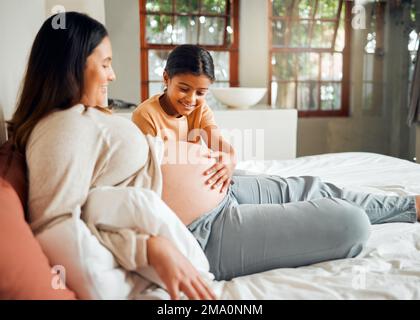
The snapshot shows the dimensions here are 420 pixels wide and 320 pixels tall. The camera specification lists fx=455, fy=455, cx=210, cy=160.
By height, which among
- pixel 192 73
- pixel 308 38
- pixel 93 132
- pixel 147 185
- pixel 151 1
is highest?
pixel 151 1

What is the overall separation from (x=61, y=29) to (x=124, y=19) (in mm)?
2944

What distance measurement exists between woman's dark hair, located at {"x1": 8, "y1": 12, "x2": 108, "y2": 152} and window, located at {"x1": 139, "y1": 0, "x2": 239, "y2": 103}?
3.02m

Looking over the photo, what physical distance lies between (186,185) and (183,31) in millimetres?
3092

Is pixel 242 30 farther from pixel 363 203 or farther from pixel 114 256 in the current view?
pixel 114 256

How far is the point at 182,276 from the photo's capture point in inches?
32.6

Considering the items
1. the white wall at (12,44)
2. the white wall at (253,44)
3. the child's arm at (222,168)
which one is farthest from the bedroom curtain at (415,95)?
the white wall at (12,44)

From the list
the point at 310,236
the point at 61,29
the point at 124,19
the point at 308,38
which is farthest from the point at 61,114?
the point at 308,38

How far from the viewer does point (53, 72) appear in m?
1.00

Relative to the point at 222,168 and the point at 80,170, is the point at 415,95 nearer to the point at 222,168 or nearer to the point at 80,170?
the point at 222,168

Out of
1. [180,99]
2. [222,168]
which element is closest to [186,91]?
[180,99]

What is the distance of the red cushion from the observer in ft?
2.40

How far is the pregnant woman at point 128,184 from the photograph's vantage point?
0.86m

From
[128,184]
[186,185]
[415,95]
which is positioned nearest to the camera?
[128,184]
